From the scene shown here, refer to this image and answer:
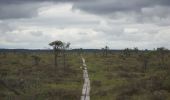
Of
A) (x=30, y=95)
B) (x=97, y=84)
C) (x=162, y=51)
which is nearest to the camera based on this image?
(x=30, y=95)

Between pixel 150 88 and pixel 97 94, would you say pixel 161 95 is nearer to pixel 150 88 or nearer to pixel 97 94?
pixel 150 88

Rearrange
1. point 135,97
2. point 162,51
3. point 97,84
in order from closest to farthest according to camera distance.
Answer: point 135,97, point 97,84, point 162,51

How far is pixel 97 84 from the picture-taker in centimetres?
4797

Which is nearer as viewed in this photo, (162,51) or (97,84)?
(97,84)

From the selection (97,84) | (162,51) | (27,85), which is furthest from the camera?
(162,51)

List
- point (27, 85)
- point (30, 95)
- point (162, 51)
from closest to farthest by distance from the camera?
point (30, 95) → point (27, 85) → point (162, 51)

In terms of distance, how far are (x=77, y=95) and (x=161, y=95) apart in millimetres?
8549

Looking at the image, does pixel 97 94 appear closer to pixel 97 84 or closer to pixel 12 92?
pixel 12 92

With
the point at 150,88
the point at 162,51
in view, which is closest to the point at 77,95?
the point at 150,88

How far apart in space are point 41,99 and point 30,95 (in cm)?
256

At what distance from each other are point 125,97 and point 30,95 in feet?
29.3

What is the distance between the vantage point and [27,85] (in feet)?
142

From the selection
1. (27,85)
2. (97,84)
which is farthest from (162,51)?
(27,85)

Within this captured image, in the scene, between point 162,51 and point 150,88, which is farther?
point 162,51
